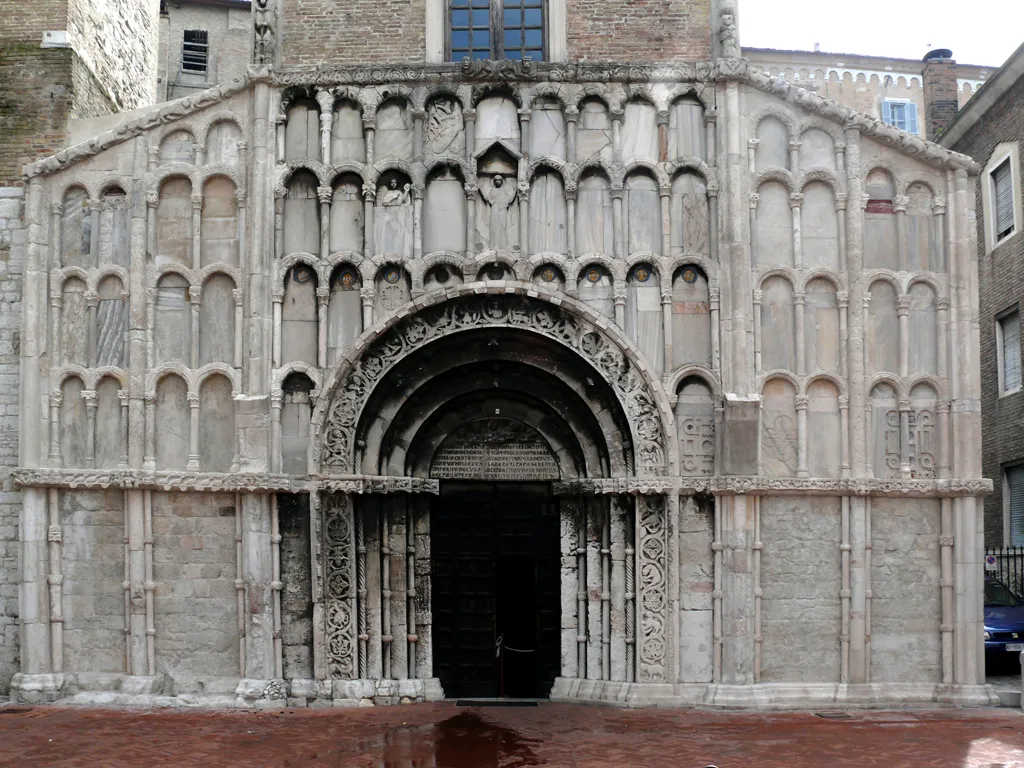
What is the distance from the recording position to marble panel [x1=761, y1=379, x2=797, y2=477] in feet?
48.7

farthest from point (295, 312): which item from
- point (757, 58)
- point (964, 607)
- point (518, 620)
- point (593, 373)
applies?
point (757, 58)

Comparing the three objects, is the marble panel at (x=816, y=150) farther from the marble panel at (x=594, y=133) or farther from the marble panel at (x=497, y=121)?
the marble panel at (x=497, y=121)

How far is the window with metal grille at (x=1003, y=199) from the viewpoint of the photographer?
23016mm

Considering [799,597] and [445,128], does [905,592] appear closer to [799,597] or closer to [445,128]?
[799,597]

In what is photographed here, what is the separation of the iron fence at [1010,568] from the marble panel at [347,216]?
13210mm

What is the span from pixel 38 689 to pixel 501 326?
→ 7.63 m

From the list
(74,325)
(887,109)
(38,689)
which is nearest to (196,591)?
(38,689)

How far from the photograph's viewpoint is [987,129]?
78.1 feet

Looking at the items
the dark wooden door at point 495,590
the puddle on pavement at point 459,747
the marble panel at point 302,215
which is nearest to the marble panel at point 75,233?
the marble panel at point 302,215

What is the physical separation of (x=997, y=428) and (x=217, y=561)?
16476 millimetres

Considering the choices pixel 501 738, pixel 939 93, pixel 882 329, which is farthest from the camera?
pixel 939 93

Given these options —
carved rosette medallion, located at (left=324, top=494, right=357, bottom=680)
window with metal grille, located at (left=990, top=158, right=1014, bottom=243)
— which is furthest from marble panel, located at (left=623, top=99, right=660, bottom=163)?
window with metal grille, located at (left=990, top=158, right=1014, bottom=243)

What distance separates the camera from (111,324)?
15.2m

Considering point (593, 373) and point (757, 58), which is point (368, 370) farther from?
point (757, 58)
